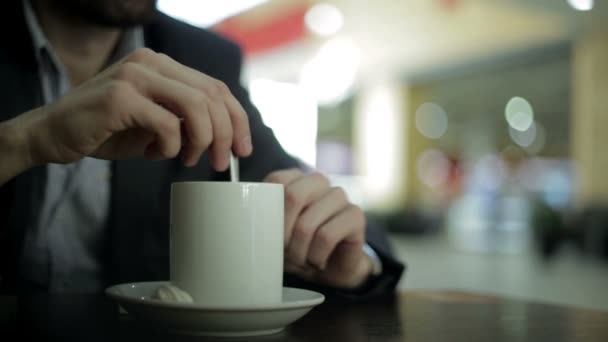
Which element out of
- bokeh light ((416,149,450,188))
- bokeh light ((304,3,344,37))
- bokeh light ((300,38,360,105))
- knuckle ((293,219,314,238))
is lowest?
knuckle ((293,219,314,238))

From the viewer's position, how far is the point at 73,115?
536 millimetres

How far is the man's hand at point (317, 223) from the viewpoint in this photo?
708mm

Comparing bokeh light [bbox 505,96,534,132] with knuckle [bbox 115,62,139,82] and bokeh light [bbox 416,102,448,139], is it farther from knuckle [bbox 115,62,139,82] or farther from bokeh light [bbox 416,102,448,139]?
knuckle [bbox 115,62,139,82]

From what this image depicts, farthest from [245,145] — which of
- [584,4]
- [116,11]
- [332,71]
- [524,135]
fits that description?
[524,135]

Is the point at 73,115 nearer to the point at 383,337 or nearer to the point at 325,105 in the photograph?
the point at 383,337

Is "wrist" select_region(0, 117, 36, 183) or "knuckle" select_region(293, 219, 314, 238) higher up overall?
"wrist" select_region(0, 117, 36, 183)

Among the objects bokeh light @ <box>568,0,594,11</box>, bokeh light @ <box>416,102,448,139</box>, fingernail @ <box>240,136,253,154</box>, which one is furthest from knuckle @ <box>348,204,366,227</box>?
bokeh light @ <box>416,102,448,139</box>

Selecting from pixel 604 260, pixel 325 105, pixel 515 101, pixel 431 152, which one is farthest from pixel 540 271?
pixel 325 105

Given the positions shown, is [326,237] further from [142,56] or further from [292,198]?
[142,56]

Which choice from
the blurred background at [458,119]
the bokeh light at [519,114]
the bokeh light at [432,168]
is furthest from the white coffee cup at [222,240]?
the bokeh light at [432,168]

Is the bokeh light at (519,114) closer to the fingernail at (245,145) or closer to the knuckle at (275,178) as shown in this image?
the knuckle at (275,178)

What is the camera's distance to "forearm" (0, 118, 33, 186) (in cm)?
58

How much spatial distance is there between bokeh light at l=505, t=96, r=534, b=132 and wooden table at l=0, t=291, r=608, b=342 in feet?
28.0

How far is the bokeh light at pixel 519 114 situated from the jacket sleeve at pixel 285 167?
822cm
